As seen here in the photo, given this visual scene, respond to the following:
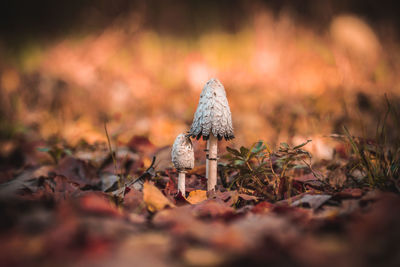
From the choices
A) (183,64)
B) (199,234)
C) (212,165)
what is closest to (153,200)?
(199,234)

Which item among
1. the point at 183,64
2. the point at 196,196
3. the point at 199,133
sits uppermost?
the point at 183,64

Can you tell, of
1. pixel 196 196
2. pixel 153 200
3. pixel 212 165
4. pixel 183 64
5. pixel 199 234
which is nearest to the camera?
pixel 199 234

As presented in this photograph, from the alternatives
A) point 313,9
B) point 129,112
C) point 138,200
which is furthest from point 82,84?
point 313,9

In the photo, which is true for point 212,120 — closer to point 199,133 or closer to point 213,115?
point 213,115

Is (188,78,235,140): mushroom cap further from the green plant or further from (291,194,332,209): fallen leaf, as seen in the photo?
(291,194,332,209): fallen leaf

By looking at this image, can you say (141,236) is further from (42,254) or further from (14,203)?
(14,203)

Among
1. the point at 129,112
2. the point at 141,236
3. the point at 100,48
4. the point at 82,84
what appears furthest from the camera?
the point at 100,48

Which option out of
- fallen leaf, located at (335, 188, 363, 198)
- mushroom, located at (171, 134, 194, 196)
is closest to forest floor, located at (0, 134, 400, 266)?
fallen leaf, located at (335, 188, 363, 198)
